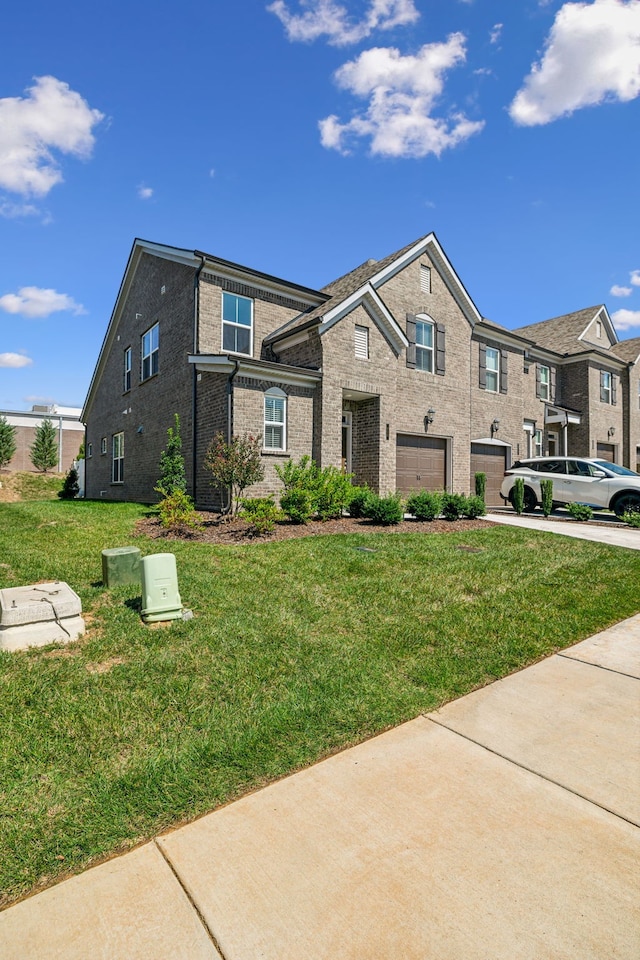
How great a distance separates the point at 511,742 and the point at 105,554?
4.68 meters

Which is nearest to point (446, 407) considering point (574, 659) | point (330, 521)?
point (330, 521)

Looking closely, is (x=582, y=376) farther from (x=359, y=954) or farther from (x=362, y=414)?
(x=359, y=954)

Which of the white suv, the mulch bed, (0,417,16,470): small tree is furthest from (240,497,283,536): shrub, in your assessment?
(0,417,16,470): small tree

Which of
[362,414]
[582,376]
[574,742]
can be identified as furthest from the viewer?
[582,376]

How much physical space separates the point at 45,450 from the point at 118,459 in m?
19.4

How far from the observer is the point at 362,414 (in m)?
15.4

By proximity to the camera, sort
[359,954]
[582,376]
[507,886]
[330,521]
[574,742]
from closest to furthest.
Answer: [359,954] → [507,886] → [574,742] → [330,521] → [582,376]

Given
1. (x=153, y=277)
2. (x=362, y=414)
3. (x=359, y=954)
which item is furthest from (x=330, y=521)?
(x=153, y=277)

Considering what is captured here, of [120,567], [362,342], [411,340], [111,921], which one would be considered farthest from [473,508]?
[111,921]

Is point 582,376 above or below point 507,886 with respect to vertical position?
above

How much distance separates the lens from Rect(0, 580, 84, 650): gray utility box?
13.3 ft

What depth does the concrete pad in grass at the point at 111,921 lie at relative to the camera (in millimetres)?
1651

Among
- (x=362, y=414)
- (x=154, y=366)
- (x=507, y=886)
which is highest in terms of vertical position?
(x=154, y=366)

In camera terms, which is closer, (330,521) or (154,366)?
(330,521)
